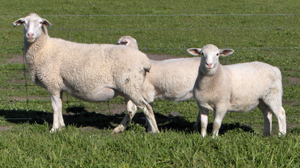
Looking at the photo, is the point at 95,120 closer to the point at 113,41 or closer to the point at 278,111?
the point at 278,111

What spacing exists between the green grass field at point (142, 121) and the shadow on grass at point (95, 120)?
0.06 feet

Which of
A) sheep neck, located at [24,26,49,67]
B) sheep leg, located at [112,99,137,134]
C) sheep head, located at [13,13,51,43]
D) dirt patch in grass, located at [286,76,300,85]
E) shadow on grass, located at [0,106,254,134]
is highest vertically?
sheep head, located at [13,13,51,43]

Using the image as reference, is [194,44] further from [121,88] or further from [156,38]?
[121,88]

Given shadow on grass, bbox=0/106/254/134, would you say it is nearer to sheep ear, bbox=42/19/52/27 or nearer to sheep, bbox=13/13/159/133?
sheep, bbox=13/13/159/133

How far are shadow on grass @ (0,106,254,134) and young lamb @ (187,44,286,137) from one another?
75 centimetres

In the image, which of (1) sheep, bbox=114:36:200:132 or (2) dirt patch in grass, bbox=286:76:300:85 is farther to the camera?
(2) dirt patch in grass, bbox=286:76:300:85

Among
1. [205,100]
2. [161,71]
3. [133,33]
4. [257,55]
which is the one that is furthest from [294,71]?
[133,33]

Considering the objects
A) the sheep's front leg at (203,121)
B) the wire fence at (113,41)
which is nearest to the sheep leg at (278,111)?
the sheep's front leg at (203,121)

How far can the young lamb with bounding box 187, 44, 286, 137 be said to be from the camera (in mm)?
4883

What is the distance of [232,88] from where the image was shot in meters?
5.10

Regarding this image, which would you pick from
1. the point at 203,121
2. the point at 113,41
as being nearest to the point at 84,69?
the point at 203,121

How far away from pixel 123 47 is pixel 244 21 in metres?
11.1

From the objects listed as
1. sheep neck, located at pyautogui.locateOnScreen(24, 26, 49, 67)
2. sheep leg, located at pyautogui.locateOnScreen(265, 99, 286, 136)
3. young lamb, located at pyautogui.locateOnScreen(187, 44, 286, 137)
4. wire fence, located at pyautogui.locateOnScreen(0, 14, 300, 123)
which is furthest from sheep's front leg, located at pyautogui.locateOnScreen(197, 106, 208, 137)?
sheep neck, located at pyautogui.locateOnScreen(24, 26, 49, 67)

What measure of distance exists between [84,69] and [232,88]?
7.55ft
